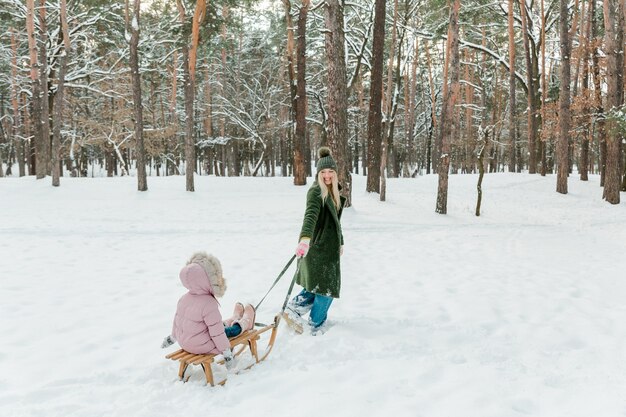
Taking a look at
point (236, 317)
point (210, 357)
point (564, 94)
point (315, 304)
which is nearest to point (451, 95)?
point (564, 94)

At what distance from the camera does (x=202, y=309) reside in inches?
136

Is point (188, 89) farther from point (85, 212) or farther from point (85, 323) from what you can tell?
point (85, 323)

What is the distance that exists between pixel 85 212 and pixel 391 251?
31.3ft

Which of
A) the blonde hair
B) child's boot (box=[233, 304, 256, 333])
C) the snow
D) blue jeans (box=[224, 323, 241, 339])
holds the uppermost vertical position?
the blonde hair

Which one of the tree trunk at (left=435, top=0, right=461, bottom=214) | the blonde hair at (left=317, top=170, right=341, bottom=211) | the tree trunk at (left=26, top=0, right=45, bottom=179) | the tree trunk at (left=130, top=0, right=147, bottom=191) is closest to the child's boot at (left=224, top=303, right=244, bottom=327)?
the blonde hair at (left=317, top=170, right=341, bottom=211)

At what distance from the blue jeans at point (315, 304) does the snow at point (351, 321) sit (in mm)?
205

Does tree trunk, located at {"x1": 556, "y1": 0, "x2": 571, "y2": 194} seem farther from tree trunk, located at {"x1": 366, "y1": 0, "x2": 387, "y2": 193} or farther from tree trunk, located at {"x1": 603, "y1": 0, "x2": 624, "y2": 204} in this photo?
tree trunk, located at {"x1": 366, "y1": 0, "x2": 387, "y2": 193}

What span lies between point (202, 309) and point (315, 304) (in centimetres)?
141

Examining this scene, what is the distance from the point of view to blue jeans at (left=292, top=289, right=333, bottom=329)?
4496 millimetres

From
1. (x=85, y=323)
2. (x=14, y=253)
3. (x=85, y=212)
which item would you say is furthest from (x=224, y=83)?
(x=85, y=323)

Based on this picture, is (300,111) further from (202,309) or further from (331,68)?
(202,309)

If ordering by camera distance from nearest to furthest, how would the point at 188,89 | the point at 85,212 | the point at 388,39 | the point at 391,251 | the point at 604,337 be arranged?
the point at 604,337 → the point at 391,251 → the point at 85,212 → the point at 188,89 → the point at 388,39

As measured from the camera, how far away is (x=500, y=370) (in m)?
3.78

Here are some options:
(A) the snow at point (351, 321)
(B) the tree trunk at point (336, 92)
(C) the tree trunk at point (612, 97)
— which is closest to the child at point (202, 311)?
(A) the snow at point (351, 321)
